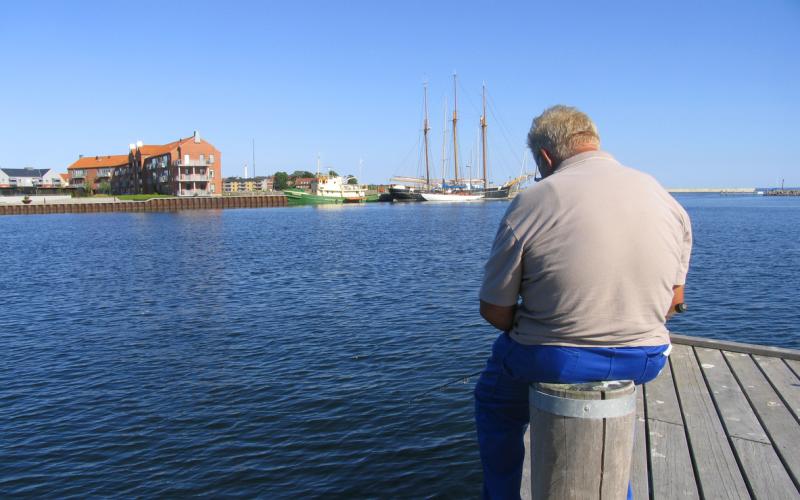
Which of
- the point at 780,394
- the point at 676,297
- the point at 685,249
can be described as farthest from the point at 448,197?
the point at 685,249

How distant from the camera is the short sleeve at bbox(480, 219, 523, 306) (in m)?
2.87

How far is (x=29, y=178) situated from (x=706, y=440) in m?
176

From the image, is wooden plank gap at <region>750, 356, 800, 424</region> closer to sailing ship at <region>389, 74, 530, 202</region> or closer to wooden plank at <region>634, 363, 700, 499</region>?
wooden plank at <region>634, 363, 700, 499</region>

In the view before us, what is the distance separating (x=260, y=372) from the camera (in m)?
10.7

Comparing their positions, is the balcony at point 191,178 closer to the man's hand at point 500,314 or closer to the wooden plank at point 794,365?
the wooden plank at point 794,365

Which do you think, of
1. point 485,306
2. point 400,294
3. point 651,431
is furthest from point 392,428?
point 400,294

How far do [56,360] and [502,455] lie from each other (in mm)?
11038

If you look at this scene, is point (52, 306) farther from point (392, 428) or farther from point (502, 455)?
point (502, 455)

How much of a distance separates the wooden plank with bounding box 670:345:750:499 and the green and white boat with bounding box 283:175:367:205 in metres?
125

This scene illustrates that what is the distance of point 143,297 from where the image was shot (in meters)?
18.6

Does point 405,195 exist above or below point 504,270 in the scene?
above

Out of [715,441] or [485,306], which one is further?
[715,441]

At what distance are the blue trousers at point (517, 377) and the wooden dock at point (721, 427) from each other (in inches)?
29.1

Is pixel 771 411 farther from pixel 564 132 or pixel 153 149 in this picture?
pixel 153 149
